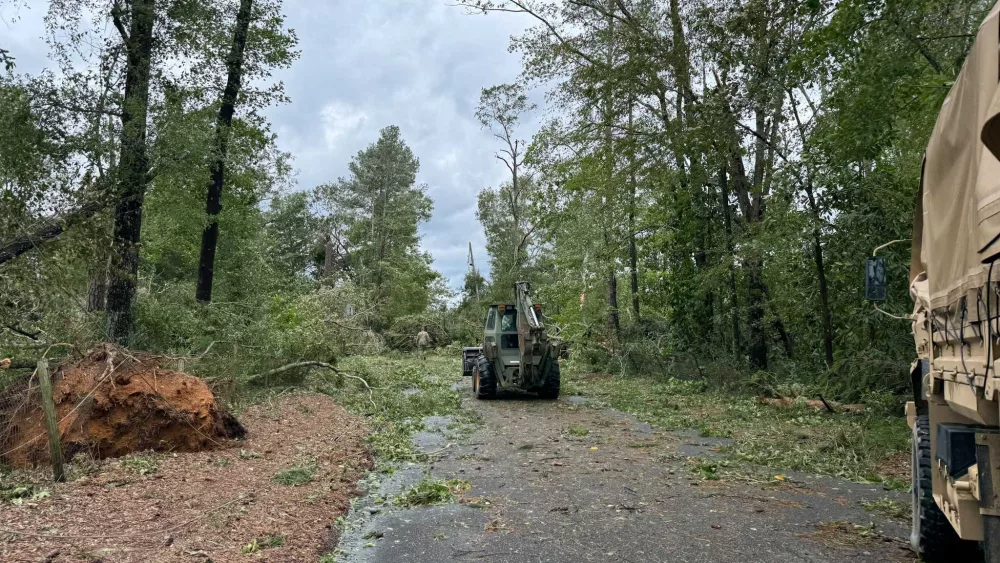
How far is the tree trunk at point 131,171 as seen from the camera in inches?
459

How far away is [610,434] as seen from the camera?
10641 millimetres

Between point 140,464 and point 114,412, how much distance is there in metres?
0.92

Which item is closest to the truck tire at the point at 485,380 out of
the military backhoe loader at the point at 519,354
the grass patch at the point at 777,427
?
the military backhoe loader at the point at 519,354

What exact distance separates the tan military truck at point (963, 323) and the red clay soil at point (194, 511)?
410 cm

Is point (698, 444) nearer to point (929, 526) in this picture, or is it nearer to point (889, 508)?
point (889, 508)

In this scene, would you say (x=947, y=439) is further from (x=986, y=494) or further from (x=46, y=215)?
(x=46, y=215)

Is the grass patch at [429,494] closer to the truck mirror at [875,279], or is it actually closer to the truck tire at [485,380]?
the truck mirror at [875,279]

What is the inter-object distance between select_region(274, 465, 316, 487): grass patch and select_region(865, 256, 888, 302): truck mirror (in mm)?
5560

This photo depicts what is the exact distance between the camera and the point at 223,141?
1457 cm

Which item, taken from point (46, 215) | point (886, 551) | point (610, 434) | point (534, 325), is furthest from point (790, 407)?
point (46, 215)

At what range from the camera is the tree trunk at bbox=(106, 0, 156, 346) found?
11.7 metres

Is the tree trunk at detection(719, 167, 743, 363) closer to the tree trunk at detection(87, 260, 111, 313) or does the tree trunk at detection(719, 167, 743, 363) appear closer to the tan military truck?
the tan military truck

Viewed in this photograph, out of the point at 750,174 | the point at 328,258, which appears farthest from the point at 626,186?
the point at 328,258

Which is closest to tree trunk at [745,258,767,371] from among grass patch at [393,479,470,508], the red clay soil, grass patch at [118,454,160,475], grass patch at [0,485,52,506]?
the red clay soil
